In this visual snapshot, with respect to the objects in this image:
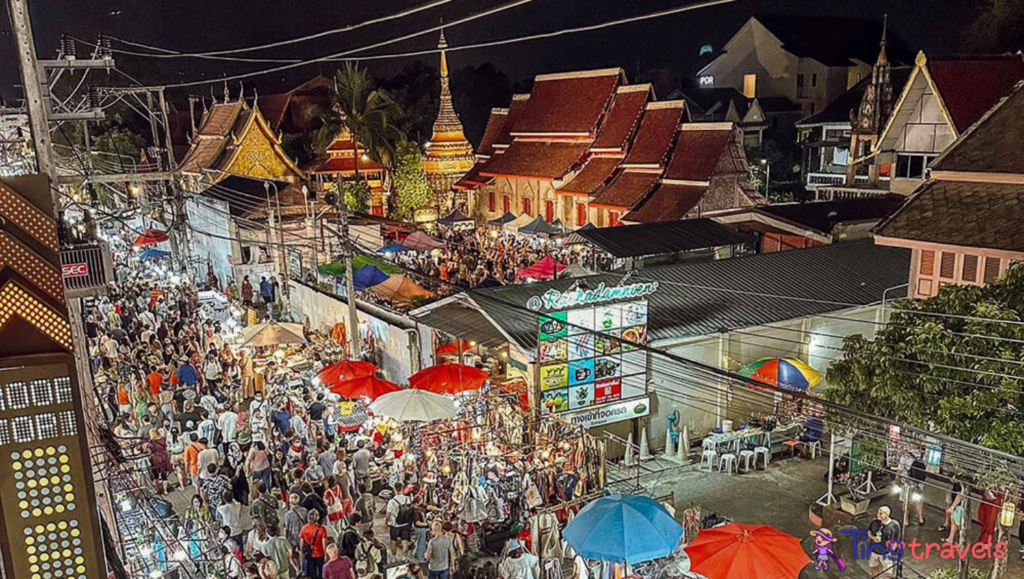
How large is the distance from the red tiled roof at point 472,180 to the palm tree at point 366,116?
18.9 feet

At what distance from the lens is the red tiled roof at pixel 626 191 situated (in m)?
30.0

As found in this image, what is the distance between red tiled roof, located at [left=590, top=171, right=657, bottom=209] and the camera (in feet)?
98.5

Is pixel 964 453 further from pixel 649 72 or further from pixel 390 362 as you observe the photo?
pixel 649 72

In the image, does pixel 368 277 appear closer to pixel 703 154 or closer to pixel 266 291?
pixel 266 291

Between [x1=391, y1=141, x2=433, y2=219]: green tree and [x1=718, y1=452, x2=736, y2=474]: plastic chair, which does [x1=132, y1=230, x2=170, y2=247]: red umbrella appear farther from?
[x1=718, y1=452, x2=736, y2=474]: plastic chair

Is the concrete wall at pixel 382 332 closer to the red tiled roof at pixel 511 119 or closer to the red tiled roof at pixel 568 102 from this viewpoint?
the red tiled roof at pixel 568 102

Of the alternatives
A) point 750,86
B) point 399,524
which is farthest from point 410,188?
point 399,524

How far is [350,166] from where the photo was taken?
152ft

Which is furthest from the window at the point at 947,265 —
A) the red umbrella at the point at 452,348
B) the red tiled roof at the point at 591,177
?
the red tiled roof at the point at 591,177

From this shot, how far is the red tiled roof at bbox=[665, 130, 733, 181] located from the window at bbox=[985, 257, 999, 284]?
14778 millimetres

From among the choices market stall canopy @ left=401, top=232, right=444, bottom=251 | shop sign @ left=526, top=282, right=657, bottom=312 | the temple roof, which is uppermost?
the temple roof

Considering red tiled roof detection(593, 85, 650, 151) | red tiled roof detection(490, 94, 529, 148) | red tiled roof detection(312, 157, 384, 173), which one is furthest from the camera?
red tiled roof detection(312, 157, 384, 173)

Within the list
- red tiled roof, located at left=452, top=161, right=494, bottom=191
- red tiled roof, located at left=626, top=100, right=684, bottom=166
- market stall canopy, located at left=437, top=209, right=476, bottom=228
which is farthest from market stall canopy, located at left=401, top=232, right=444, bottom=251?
red tiled roof, located at left=452, top=161, right=494, bottom=191

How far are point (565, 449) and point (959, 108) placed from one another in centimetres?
1847
